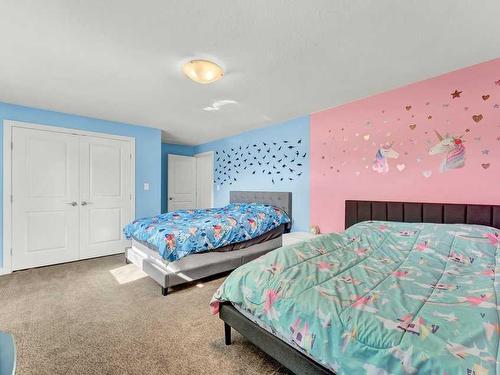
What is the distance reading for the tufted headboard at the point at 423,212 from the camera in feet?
6.98

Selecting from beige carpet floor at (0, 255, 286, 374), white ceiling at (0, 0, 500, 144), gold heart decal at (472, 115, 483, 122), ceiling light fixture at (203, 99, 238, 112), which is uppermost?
white ceiling at (0, 0, 500, 144)

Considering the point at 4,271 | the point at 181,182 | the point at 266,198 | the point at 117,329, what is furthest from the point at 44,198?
the point at 266,198

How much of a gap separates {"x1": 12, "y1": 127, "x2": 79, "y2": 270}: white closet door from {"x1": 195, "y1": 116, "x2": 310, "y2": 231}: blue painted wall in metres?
2.63

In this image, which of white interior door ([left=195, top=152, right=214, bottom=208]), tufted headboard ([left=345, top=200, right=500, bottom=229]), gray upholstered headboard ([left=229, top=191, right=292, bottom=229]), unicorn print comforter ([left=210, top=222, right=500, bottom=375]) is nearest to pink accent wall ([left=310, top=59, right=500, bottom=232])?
tufted headboard ([left=345, top=200, right=500, bottom=229])

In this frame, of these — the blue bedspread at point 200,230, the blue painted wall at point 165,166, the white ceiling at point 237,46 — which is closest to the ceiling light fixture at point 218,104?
the white ceiling at point 237,46

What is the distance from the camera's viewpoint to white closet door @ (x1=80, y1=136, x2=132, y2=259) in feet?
12.4

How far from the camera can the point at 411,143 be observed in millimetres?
2623

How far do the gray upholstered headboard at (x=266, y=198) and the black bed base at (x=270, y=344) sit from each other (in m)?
2.37

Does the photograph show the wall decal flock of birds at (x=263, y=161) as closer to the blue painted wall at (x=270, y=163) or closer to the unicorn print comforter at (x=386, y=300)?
the blue painted wall at (x=270, y=163)

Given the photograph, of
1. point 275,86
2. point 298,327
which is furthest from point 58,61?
point 298,327

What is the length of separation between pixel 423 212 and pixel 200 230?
2.38 meters

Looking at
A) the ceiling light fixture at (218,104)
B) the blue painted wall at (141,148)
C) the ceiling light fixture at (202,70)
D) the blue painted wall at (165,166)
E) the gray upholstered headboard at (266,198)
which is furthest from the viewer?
the blue painted wall at (165,166)

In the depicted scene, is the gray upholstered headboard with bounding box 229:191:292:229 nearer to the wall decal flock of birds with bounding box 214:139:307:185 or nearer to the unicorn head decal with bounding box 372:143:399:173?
the wall decal flock of birds with bounding box 214:139:307:185

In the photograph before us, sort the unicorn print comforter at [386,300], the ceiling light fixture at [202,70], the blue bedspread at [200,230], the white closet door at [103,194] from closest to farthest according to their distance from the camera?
1. the unicorn print comforter at [386,300]
2. the ceiling light fixture at [202,70]
3. the blue bedspread at [200,230]
4. the white closet door at [103,194]
